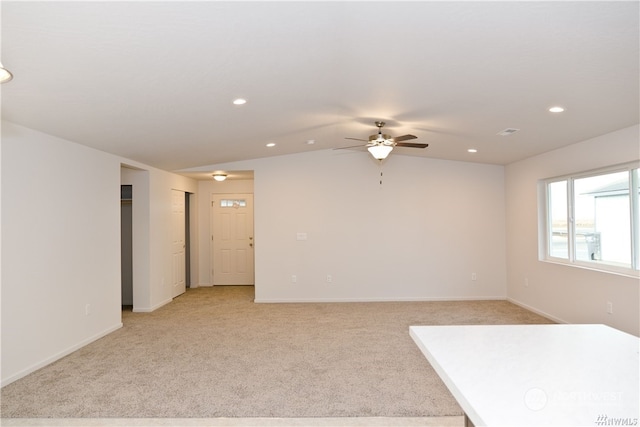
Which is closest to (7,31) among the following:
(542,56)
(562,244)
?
(542,56)

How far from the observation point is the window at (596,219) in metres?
4.22

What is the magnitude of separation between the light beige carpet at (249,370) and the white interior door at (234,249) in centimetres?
269

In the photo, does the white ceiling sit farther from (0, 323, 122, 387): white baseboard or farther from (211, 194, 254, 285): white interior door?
(211, 194, 254, 285): white interior door

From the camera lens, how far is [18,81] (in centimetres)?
263

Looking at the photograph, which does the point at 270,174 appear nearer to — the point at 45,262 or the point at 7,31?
the point at 45,262

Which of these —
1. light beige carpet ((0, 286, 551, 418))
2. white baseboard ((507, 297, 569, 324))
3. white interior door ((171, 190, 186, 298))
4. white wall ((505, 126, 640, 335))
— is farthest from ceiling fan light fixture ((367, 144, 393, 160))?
white interior door ((171, 190, 186, 298))

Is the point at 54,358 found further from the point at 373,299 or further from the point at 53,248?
the point at 373,299

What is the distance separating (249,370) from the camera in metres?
3.70

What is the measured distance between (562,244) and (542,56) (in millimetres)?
3761

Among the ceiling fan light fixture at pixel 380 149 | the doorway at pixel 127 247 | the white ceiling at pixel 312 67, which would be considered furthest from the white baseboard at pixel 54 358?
the ceiling fan light fixture at pixel 380 149

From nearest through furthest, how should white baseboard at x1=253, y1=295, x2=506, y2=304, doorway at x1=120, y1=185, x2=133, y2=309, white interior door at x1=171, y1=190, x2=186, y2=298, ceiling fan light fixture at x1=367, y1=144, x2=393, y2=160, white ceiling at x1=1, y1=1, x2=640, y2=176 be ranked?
white ceiling at x1=1, y1=1, x2=640, y2=176 < ceiling fan light fixture at x1=367, y1=144, x2=393, y2=160 < doorway at x1=120, y1=185, x2=133, y2=309 < white baseboard at x1=253, y1=295, x2=506, y2=304 < white interior door at x1=171, y1=190, x2=186, y2=298

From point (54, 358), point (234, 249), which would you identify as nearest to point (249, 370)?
point (54, 358)

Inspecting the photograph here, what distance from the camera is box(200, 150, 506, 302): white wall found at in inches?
272

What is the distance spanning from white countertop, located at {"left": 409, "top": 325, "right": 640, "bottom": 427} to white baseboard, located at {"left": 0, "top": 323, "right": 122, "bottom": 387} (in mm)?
3591
